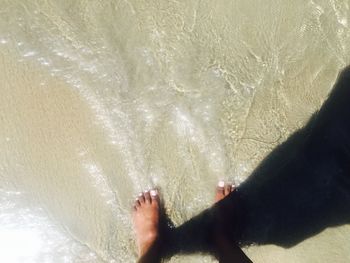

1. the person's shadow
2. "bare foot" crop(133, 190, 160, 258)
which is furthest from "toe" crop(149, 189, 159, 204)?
the person's shadow

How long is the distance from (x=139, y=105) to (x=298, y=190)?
45.6 inches

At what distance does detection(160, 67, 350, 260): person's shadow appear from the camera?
3.23 metres

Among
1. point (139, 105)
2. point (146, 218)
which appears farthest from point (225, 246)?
point (139, 105)

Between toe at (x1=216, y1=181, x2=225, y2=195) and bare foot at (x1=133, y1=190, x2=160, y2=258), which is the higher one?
toe at (x1=216, y1=181, x2=225, y2=195)

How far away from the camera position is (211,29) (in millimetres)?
3137

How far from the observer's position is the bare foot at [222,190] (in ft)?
10.5

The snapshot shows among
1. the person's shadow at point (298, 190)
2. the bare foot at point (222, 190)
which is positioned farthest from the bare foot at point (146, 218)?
the bare foot at point (222, 190)

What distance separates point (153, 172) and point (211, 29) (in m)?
0.97

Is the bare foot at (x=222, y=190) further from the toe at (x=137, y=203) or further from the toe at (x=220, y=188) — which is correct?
the toe at (x=137, y=203)

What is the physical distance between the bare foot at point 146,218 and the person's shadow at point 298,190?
14 centimetres

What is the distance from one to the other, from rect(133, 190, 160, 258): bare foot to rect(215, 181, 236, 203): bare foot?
0.39 metres

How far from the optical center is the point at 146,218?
319 centimetres

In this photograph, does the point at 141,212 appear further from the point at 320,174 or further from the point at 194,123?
the point at 320,174

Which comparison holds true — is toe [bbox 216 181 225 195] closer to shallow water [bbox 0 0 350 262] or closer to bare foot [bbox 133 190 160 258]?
shallow water [bbox 0 0 350 262]
